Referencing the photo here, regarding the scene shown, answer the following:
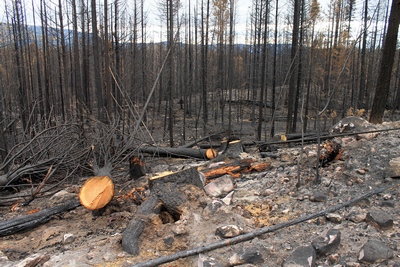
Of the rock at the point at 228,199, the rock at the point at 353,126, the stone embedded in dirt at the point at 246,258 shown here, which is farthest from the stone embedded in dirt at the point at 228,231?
the rock at the point at 353,126

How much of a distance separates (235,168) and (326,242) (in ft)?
8.96

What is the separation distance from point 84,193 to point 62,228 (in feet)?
1.85

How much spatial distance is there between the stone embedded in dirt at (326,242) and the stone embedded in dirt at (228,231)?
2.60ft

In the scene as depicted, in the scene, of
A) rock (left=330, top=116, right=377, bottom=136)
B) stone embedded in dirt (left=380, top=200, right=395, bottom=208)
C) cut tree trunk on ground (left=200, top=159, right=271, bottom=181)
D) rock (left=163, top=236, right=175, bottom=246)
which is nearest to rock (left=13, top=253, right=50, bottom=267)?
rock (left=163, top=236, right=175, bottom=246)

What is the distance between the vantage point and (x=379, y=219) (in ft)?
10.1

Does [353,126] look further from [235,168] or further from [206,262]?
[206,262]

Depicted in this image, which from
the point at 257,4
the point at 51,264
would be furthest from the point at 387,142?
the point at 257,4

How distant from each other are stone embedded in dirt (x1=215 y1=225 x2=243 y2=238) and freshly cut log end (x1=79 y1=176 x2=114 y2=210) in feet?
5.81

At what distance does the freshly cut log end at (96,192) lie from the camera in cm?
394

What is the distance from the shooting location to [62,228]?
3896mm

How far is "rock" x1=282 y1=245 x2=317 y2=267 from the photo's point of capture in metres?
2.62

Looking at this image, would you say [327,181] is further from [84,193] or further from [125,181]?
[125,181]

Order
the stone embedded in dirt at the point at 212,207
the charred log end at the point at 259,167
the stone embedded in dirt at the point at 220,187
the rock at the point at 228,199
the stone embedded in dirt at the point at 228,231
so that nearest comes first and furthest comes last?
1. the stone embedded in dirt at the point at 228,231
2. the stone embedded in dirt at the point at 212,207
3. the rock at the point at 228,199
4. the stone embedded in dirt at the point at 220,187
5. the charred log end at the point at 259,167

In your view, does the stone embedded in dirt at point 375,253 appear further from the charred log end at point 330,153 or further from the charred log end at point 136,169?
the charred log end at point 136,169
